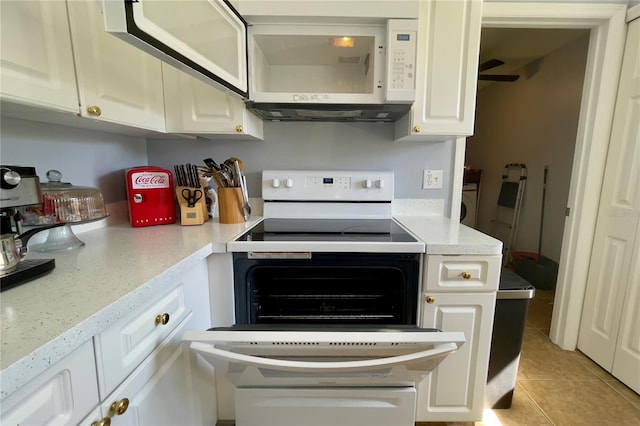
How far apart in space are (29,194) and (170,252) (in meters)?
0.38

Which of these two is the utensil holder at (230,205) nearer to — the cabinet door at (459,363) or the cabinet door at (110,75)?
the cabinet door at (110,75)

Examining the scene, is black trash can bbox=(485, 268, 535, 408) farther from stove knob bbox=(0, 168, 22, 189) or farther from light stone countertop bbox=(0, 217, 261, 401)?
stove knob bbox=(0, 168, 22, 189)

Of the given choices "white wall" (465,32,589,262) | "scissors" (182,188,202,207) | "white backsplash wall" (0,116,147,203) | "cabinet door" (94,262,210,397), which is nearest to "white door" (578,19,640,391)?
"white wall" (465,32,589,262)

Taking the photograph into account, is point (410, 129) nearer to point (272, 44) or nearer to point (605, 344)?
point (272, 44)

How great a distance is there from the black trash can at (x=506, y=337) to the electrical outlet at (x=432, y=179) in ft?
1.95

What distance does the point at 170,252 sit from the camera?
0.94 m

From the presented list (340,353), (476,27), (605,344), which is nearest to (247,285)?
(340,353)

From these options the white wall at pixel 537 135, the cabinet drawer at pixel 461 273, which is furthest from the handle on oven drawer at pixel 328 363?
the white wall at pixel 537 135

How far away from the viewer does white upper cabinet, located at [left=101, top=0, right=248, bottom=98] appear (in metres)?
0.65

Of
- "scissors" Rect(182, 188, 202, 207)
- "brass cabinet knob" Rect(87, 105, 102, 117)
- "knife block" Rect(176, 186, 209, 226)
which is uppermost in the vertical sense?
"brass cabinet knob" Rect(87, 105, 102, 117)

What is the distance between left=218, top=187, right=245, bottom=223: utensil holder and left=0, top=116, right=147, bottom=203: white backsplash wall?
0.56 m

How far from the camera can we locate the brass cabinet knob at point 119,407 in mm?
614

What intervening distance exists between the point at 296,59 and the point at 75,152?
1068mm

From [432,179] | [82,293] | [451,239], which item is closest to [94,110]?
[82,293]
